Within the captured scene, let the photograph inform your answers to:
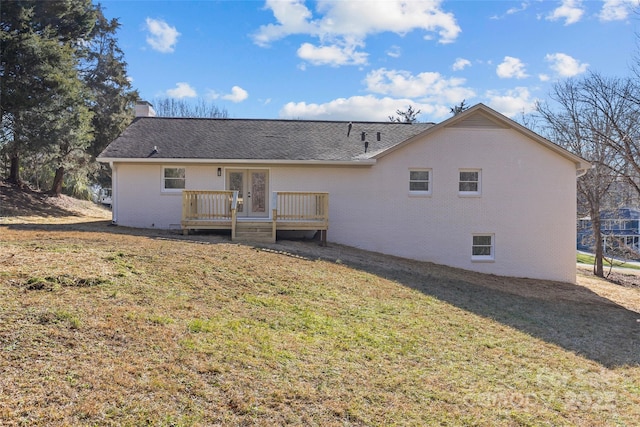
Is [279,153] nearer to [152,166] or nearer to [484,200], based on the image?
[152,166]

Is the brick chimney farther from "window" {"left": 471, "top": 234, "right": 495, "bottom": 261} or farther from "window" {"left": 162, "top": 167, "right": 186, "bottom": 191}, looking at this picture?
"window" {"left": 471, "top": 234, "right": 495, "bottom": 261}

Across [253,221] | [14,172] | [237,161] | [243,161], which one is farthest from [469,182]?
[14,172]

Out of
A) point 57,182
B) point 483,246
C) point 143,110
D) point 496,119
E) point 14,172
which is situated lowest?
point 483,246

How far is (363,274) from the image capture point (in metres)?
9.39

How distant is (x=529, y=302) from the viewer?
9.91 m

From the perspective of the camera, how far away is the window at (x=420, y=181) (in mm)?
14102

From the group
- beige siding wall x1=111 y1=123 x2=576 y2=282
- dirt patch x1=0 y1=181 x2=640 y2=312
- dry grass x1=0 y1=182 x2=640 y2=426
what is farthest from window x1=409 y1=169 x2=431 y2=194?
dry grass x1=0 y1=182 x2=640 y2=426

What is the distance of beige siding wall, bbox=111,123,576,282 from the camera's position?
1401 centimetres

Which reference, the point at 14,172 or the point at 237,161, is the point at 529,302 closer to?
the point at 237,161

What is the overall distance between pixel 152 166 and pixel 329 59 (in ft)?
43.7

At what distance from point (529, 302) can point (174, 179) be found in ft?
38.7

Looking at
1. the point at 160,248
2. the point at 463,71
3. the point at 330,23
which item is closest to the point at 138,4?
the point at 330,23

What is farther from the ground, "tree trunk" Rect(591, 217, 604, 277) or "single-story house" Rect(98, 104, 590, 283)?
"single-story house" Rect(98, 104, 590, 283)

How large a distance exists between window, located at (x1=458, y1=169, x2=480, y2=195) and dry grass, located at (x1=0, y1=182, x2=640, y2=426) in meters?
6.29
